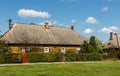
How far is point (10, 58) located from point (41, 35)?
2245cm

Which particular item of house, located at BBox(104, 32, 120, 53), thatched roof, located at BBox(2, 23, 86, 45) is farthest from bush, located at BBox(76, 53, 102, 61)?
house, located at BBox(104, 32, 120, 53)

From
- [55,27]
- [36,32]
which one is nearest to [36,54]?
[36,32]

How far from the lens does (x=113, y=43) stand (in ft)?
259

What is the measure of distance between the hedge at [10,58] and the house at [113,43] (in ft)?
123

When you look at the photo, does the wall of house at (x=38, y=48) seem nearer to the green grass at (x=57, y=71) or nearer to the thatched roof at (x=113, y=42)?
the thatched roof at (x=113, y=42)

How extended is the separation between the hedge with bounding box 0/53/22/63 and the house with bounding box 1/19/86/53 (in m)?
15.4

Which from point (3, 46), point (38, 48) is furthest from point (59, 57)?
point (38, 48)

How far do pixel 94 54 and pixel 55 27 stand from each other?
2133 centimetres

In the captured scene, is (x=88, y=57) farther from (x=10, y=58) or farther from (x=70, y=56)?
(x=10, y=58)

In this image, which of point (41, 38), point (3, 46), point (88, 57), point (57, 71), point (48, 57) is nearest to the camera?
point (57, 71)

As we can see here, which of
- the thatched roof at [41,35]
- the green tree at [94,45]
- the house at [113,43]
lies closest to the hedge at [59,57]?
the green tree at [94,45]

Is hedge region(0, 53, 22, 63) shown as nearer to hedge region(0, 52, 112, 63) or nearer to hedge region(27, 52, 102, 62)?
hedge region(0, 52, 112, 63)

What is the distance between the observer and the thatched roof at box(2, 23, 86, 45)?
59.2 metres

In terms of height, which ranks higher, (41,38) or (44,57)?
(41,38)
